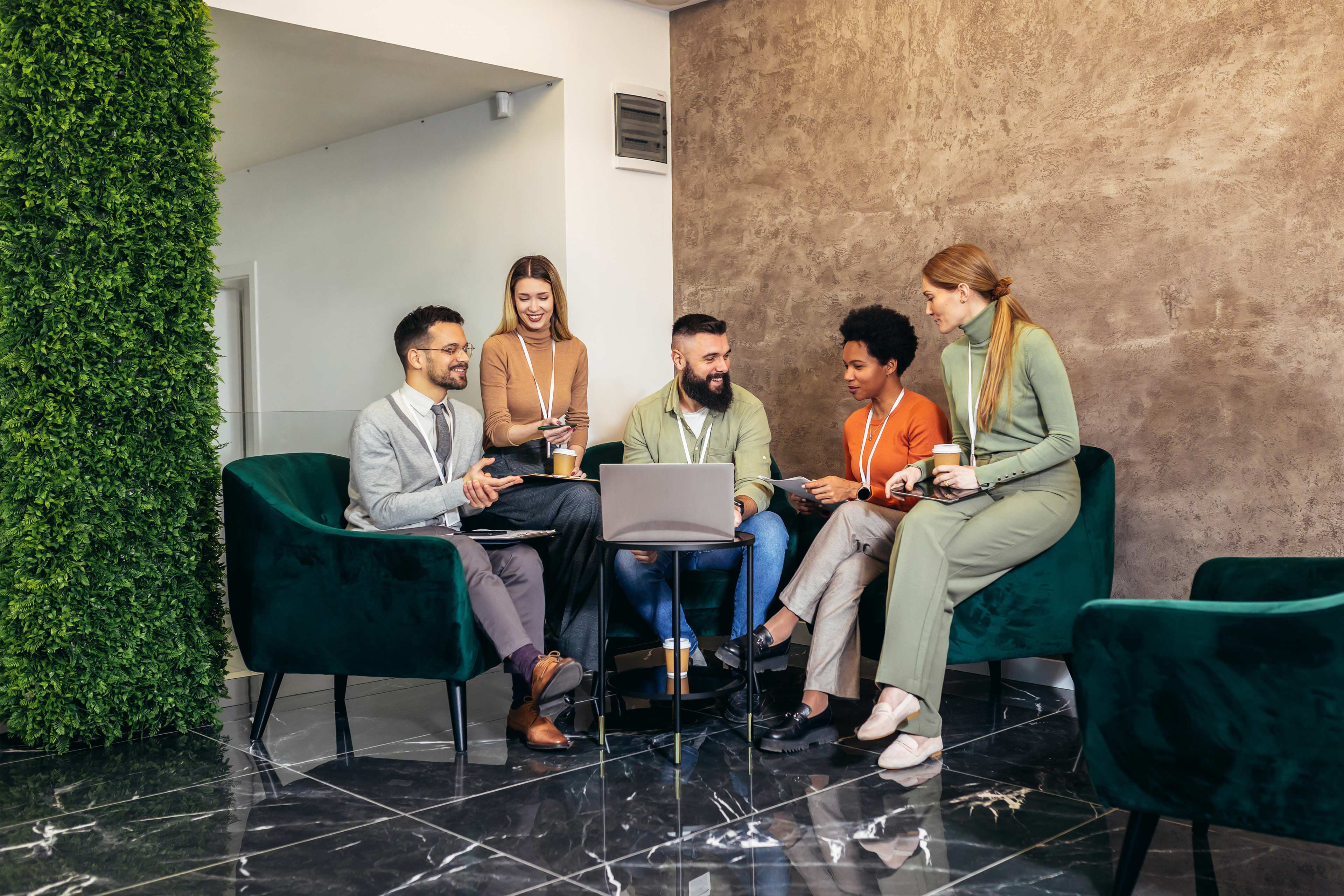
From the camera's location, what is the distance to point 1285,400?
3359 mm

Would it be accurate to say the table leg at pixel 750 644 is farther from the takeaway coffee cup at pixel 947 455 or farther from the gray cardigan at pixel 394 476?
the gray cardigan at pixel 394 476

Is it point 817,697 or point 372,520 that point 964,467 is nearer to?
point 817,697

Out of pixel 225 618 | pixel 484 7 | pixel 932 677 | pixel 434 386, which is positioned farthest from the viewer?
pixel 484 7

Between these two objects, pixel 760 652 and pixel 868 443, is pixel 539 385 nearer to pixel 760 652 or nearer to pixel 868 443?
pixel 868 443

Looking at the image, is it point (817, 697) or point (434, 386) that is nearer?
point (817, 697)

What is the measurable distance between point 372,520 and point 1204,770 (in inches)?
98.5

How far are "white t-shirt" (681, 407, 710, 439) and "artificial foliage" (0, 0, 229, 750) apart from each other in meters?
1.61

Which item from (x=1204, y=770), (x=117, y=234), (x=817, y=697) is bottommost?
(x=817, y=697)

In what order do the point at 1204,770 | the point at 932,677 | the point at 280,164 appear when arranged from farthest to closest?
the point at 280,164 < the point at 932,677 < the point at 1204,770

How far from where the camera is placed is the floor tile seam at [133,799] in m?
2.65

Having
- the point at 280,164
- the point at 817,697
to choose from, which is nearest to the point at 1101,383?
the point at 817,697

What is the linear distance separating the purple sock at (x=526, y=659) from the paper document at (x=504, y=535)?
0.34 meters

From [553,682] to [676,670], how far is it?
380 millimetres

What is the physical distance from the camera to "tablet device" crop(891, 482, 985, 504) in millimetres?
3201
